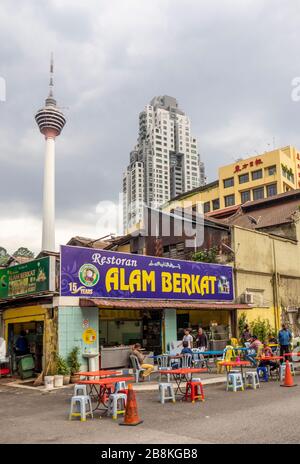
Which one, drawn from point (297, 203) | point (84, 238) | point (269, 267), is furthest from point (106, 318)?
point (297, 203)

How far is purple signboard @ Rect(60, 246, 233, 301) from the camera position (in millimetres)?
18219

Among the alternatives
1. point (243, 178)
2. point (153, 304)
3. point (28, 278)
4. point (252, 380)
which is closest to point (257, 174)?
point (243, 178)

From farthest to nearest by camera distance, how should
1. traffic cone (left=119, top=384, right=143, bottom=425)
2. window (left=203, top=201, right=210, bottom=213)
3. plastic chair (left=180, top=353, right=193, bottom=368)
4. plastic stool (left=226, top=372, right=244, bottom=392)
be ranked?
window (left=203, top=201, right=210, bottom=213), plastic chair (left=180, top=353, right=193, bottom=368), plastic stool (left=226, top=372, right=244, bottom=392), traffic cone (left=119, top=384, right=143, bottom=425)

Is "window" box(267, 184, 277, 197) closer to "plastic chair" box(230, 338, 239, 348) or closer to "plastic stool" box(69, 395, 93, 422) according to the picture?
"plastic chair" box(230, 338, 239, 348)

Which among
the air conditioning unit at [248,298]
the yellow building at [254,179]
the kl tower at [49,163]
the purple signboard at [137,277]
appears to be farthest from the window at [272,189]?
the purple signboard at [137,277]

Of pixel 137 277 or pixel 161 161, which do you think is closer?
pixel 137 277

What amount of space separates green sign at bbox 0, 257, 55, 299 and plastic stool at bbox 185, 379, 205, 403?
24.5 feet

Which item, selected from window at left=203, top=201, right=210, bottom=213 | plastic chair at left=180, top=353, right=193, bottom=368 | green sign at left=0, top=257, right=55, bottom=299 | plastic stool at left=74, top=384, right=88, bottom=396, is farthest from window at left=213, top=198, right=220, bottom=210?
plastic stool at left=74, top=384, right=88, bottom=396

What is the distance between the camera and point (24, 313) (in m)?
20.0

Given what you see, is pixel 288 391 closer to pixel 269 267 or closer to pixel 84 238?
pixel 269 267

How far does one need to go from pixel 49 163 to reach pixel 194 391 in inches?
3023

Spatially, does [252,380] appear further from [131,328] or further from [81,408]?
[131,328]

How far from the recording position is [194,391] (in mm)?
12172
